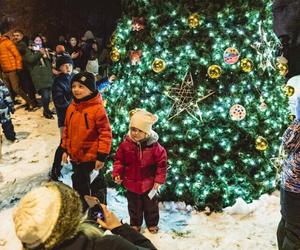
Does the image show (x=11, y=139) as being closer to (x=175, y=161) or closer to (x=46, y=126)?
(x=46, y=126)

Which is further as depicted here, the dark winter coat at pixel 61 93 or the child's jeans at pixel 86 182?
the dark winter coat at pixel 61 93

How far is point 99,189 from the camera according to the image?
17.1 feet

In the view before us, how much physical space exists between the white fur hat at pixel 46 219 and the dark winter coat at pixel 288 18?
1413 cm

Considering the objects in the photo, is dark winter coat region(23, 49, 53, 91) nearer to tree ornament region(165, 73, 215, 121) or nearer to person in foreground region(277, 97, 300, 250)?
tree ornament region(165, 73, 215, 121)

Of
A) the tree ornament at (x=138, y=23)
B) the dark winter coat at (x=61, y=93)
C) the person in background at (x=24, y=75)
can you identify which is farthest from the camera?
the person in background at (x=24, y=75)

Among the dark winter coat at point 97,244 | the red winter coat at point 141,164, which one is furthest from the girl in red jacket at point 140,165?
the dark winter coat at point 97,244

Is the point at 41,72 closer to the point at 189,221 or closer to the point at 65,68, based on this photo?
the point at 65,68

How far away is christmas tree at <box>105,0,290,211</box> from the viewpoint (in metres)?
5.48

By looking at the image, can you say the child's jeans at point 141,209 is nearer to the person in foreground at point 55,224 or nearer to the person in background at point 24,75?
the person in foreground at point 55,224

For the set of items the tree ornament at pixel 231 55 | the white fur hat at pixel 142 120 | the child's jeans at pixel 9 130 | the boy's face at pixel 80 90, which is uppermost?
the tree ornament at pixel 231 55

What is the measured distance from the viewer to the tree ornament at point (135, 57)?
5.81 m

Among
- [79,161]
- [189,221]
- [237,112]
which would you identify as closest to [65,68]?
[79,161]

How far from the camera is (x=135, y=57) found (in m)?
5.84

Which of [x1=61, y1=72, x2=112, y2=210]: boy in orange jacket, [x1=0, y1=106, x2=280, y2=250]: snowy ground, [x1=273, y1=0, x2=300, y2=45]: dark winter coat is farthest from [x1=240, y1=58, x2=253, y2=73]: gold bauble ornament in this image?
[x1=273, y1=0, x2=300, y2=45]: dark winter coat
